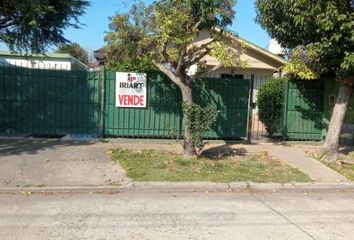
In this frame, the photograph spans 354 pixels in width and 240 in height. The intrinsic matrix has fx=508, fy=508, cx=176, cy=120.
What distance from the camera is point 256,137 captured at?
16.3 m

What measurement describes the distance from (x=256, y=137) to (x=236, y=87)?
224 centimetres

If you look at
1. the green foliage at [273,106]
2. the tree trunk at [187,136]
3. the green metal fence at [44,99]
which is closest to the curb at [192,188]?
the tree trunk at [187,136]

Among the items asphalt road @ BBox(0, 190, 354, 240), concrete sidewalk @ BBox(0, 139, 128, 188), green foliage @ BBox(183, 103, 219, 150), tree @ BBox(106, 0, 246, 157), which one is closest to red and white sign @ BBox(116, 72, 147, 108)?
tree @ BBox(106, 0, 246, 157)

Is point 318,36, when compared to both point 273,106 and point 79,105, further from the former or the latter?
point 79,105

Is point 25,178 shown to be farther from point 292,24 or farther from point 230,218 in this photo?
point 292,24

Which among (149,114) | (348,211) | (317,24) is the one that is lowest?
(348,211)

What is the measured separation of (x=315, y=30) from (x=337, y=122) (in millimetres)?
2485

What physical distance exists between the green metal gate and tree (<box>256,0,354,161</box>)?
1.83 metres

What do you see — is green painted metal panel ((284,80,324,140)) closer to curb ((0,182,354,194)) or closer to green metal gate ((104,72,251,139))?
green metal gate ((104,72,251,139))

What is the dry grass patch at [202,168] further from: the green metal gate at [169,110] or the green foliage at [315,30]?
the green foliage at [315,30]

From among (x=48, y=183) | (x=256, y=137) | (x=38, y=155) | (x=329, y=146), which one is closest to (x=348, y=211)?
(x=329, y=146)

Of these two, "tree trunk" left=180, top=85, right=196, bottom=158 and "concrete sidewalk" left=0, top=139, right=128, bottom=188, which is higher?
"tree trunk" left=180, top=85, right=196, bottom=158

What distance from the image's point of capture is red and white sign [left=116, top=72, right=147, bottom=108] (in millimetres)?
14312

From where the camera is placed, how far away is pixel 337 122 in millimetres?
12680
